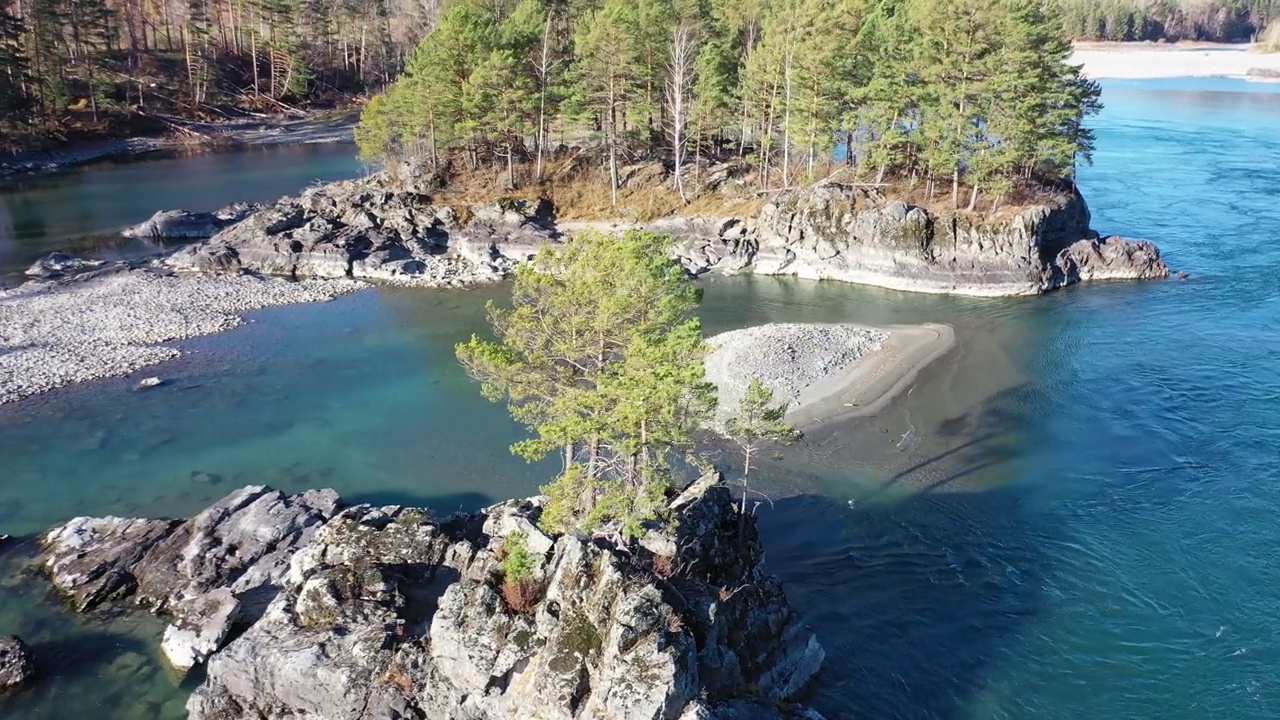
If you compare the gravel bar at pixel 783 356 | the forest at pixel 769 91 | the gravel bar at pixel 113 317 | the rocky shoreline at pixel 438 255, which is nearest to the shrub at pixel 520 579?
the gravel bar at pixel 783 356

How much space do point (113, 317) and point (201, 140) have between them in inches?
2814

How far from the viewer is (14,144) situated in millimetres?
93812

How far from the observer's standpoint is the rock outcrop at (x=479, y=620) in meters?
17.4

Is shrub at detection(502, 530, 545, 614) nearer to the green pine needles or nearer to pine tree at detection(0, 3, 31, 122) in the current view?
the green pine needles

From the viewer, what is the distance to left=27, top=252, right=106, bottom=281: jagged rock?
2329 inches

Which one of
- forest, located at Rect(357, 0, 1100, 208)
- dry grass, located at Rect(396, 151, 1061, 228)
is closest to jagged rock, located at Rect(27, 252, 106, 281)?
forest, located at Rect(357, 0, 1100, 208)

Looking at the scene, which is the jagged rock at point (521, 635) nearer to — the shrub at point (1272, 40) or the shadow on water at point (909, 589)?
the shadow on water at point (909, 589)

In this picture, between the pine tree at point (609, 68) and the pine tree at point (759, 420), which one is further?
the pine tree at point (609, 68)

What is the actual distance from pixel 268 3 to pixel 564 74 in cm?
7943

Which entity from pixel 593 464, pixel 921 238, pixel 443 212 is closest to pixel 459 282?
pixel 443 212

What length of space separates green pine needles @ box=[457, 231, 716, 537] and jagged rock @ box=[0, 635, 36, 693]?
15.5m

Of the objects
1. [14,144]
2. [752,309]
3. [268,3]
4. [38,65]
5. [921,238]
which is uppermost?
[268,3]

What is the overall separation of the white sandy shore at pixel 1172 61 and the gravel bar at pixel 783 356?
144m

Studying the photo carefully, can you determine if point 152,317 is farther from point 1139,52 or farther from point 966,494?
point 1139,52
